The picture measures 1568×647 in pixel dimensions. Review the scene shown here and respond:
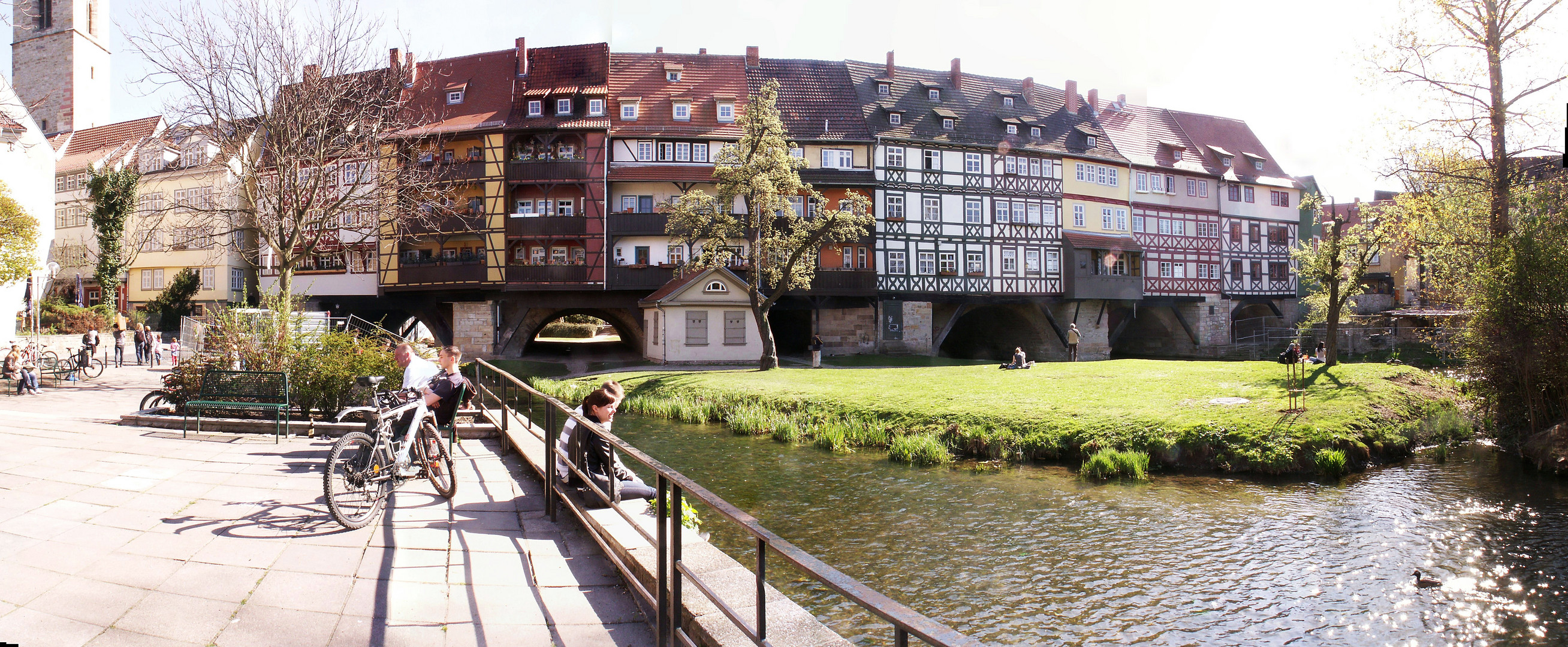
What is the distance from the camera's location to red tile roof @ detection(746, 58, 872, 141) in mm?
38031

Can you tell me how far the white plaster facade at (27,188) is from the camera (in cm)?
3200

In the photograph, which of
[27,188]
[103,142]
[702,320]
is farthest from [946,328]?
[103,142]

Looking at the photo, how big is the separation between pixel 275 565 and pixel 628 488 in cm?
244

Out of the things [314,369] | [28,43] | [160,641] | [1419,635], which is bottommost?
[1419,635]

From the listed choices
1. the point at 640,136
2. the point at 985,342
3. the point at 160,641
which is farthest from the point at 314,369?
the point at 985,342

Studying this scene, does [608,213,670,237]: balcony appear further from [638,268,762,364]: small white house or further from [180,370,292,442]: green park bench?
[180,370,292,442]: green park bench

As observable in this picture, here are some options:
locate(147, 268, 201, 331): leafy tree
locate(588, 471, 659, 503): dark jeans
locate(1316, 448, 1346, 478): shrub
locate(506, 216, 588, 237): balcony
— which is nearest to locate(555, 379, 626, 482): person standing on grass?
locate(588, 471, 659, 503): dark jeans

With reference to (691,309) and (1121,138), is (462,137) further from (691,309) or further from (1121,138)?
(1121,138)

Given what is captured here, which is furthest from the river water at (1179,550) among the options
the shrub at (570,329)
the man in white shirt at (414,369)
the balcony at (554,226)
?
the shrub at (570,329)

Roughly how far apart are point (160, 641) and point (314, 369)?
892 centimetres

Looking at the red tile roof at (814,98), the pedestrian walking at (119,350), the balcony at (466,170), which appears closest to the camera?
the pedestrian walking at (119,350)

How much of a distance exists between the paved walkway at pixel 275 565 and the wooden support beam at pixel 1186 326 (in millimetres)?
43891

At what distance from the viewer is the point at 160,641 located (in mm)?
3900

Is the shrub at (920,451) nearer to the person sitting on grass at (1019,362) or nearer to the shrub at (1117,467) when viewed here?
the shrub at (1117,467)
